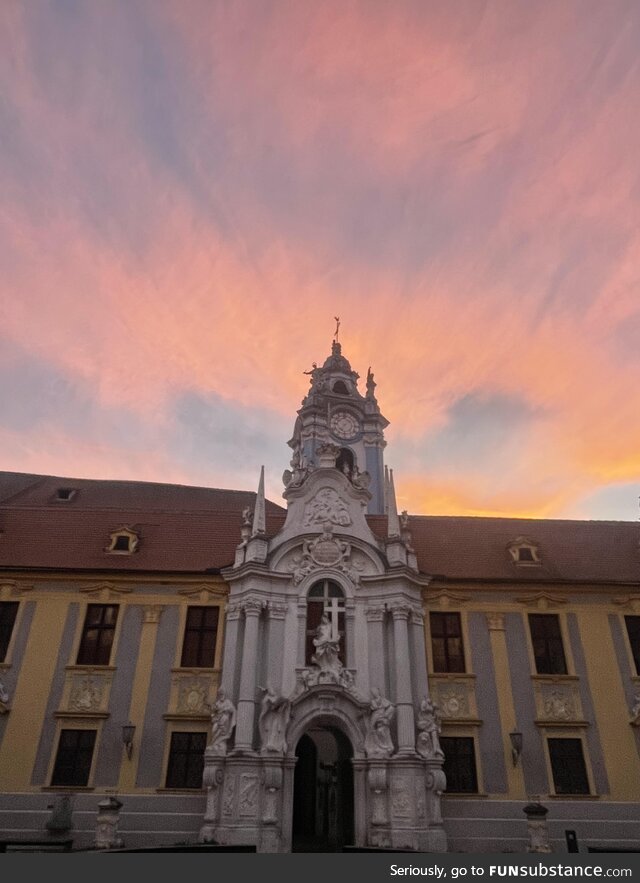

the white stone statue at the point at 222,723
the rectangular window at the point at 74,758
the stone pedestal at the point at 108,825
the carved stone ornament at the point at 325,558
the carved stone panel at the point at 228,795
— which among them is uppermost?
the carved stone ornament at the point at 325,558

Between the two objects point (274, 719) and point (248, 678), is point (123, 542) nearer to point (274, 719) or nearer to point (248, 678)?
point (248, 678)

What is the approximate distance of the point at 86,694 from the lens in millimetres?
20766

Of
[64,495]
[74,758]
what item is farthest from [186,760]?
[64,495]

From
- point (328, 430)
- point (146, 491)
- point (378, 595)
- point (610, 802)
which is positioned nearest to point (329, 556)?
point (378, 595)

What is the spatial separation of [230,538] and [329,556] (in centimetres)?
471

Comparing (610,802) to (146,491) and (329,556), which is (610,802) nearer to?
(329,556)

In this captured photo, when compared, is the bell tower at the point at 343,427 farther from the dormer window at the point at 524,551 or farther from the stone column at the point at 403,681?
the stone column at the point at 403,681

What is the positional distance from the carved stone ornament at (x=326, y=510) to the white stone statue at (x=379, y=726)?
640cm

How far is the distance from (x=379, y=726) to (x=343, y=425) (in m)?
28.3

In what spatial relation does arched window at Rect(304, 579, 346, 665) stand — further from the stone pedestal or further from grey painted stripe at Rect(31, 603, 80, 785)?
grey painted stripe at Rect(31, 603, 80, 785)

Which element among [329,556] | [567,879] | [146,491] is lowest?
[567,879]

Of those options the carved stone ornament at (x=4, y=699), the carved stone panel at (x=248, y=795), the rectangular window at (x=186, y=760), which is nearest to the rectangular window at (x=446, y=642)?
the carved stone panel at (x=248, y=795)

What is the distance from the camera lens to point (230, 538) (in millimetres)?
25094

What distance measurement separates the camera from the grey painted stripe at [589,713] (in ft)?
65.1
